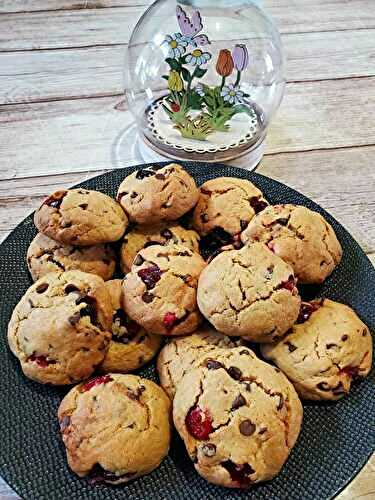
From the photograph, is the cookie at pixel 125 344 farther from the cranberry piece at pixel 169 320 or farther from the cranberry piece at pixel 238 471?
the cranberry piece at pixel 238 471

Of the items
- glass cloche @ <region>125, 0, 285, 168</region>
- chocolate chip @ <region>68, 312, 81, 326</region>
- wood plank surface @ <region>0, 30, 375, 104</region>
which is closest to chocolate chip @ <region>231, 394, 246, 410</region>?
chocolate chip @ <region>68, 312, 81, 326</region>

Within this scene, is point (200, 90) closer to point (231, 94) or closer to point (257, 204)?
point (231, 94)

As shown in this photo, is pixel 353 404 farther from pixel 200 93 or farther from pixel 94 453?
pixel 200 93

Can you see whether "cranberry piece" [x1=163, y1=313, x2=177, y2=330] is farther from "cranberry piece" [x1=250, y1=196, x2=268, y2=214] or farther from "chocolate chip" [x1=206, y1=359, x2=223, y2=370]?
"cranberry piece" [x1=250, y1=196, x2=268, y2=214]

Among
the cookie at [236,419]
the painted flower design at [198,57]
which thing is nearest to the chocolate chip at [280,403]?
the cookie at [236,419]

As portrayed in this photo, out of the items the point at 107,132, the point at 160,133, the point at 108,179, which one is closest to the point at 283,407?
the point at 108,179

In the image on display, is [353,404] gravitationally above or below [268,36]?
below
